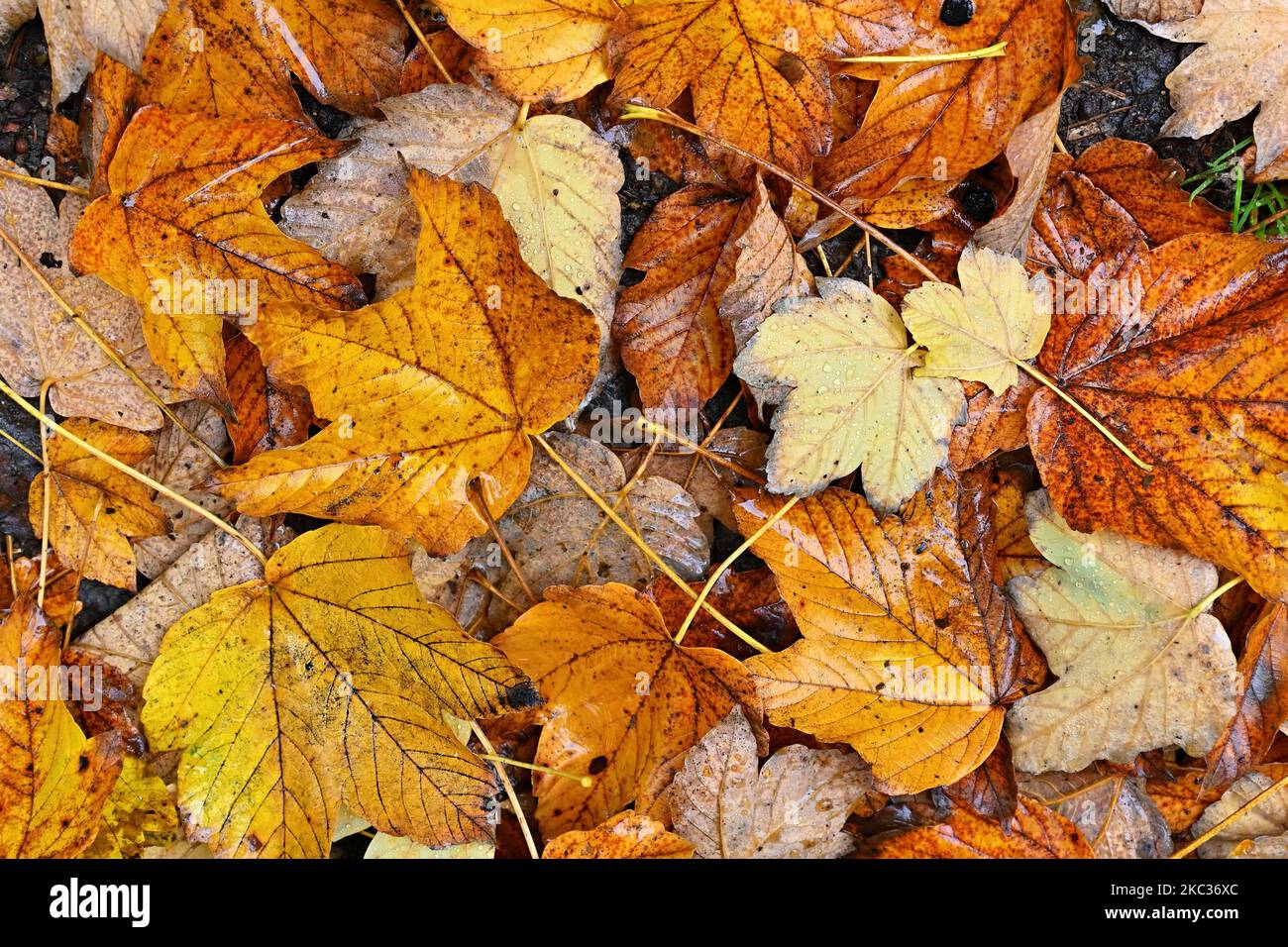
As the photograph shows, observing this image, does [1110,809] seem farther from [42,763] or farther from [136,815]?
[42,763]

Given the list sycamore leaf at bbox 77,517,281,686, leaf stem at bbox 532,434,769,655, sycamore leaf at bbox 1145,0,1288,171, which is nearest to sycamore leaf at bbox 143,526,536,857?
sycamore leaf at bbox 77,517,281,686

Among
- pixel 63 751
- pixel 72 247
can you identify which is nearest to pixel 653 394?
pixel 72 247

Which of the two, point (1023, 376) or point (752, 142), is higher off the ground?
point (752, 142)

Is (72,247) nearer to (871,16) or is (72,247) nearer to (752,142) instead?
(752,142)

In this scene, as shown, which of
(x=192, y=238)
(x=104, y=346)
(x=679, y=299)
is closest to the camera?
(x=192, y=238)

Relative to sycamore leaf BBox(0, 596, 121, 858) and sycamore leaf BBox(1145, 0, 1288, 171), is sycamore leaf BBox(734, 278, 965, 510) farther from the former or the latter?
sycamore leaf BBox(0, 596, 121, 858)

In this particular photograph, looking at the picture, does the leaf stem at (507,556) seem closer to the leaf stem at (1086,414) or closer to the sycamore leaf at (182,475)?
the sycamore leaf at (182,475)

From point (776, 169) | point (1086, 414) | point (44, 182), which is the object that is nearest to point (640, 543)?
point (776, 169)
